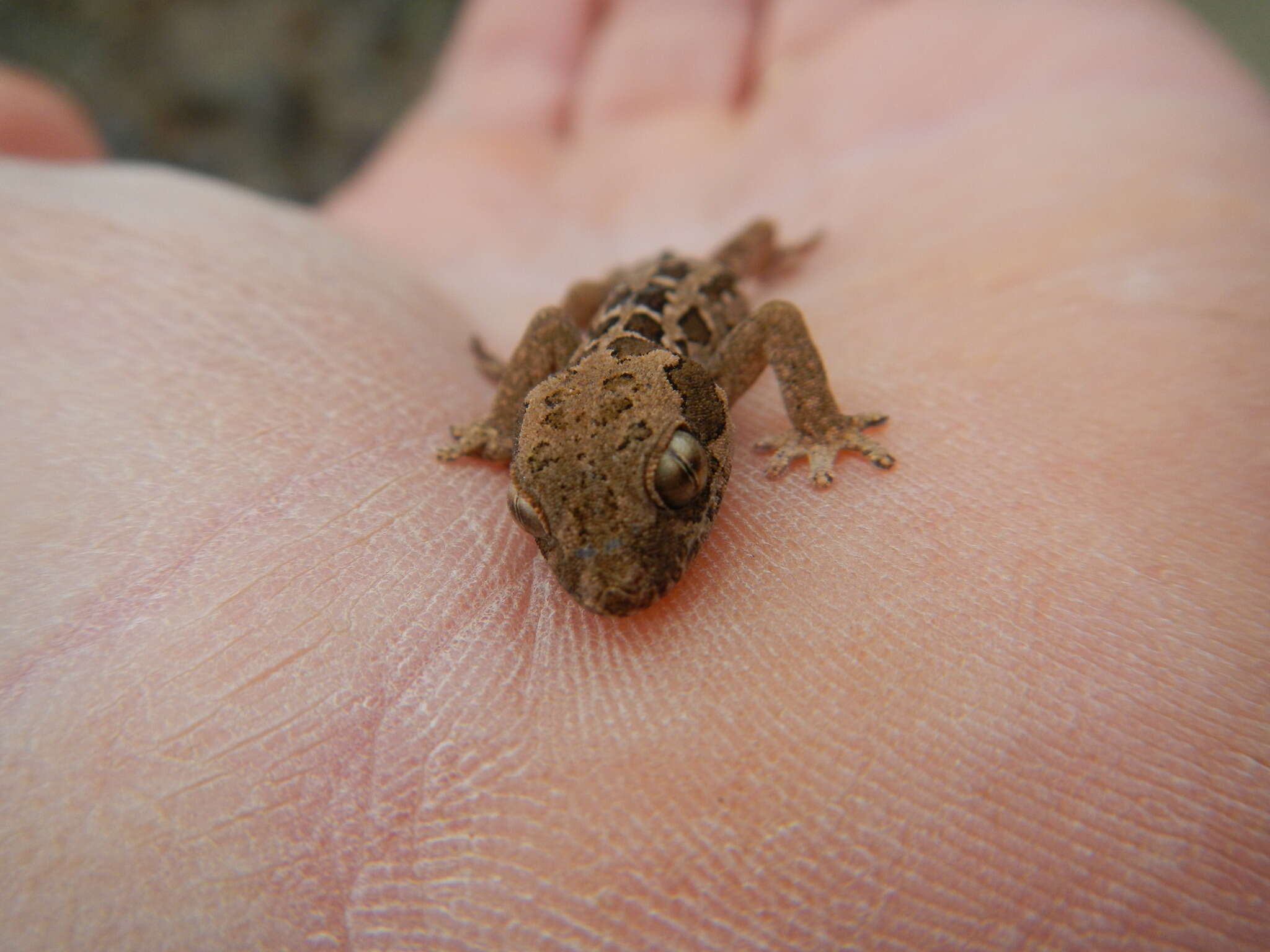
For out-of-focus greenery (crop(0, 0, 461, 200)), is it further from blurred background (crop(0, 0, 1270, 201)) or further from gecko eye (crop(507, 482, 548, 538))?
gecko eye (crop(507, 482, 548, 538))

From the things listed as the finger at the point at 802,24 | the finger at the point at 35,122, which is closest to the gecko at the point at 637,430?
the finger at the point at 35,122

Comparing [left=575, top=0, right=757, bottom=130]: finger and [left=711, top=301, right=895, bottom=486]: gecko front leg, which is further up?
[left=575, top=0, right=757, bottom=130]: finger

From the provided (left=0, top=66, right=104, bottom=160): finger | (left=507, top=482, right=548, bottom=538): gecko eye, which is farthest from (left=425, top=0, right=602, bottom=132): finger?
(left=507, top=482, right=548, bottom=538): gecko eye

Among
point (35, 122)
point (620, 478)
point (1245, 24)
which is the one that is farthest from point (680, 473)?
point (1245, 24)

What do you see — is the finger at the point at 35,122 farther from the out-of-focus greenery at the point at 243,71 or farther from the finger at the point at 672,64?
the out-of-focus greenery at the point at 243,71

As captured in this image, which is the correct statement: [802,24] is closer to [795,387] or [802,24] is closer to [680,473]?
[795,387]
